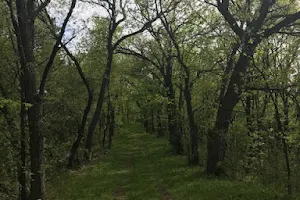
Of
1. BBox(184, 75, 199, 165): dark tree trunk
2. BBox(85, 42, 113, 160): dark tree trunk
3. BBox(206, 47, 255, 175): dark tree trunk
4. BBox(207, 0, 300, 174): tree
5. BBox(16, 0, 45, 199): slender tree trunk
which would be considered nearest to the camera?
BBox(16, 0, 45, 199): slender tree trunk

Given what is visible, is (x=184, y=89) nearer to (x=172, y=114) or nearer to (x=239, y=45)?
(x=172, y=114)

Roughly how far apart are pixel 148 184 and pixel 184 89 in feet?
30.2

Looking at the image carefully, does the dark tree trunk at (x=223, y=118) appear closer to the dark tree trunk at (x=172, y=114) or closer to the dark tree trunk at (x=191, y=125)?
the dark tree trunk at (x=191, y=125)

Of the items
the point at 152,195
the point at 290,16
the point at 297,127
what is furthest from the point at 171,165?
the point at 290,16

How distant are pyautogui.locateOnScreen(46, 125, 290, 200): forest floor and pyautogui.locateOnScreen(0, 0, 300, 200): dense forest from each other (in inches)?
12.5

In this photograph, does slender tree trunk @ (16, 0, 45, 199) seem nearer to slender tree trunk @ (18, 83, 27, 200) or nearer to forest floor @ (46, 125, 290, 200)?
slender tree trunk @ (18, 83, 27, 200)

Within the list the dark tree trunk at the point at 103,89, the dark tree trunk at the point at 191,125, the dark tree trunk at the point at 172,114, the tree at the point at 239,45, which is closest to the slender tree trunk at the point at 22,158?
the tree at the point at 239,45

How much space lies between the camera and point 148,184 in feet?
63.6

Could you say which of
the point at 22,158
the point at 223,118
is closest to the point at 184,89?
the point at 223,118

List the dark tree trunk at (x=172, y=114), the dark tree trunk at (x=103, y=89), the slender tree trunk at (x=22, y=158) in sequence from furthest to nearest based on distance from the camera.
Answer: the dark tree trunk at (x=172, y=114)
the dark tree trunk at (x=103, y=89)
the slender tree trunk at (x=22, y=158)

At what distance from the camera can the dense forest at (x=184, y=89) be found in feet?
44.1

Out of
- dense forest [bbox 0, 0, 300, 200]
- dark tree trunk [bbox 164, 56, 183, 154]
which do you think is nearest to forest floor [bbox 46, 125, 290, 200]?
dense forest [bbox 0, 0, 300, 200]

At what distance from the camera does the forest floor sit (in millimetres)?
15711

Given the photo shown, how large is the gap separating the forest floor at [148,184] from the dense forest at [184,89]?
0.32 meters
